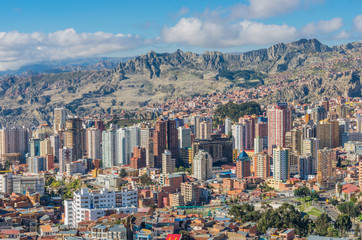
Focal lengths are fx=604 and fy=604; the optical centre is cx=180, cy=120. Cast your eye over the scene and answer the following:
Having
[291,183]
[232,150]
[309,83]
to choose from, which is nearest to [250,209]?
[291,183]

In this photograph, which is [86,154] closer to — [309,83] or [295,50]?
[309,83]

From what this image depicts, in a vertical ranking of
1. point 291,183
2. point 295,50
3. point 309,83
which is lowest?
point 291,183

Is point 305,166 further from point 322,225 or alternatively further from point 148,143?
point 322,225

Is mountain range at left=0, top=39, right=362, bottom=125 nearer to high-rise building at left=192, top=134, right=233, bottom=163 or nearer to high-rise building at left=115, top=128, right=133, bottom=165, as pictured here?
high-rise building at left=192, top=134, right=233, bottom=163

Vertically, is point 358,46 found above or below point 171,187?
above

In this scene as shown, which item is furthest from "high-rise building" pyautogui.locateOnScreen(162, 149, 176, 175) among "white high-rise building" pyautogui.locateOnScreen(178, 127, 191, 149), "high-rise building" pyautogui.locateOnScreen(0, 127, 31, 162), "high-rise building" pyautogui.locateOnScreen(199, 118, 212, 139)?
"high-rise building" pyautogui.locateOnScreen(0, 127, 31, 162)

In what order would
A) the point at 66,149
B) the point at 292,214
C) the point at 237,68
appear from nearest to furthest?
the point at 292,214 < the point at 66,149 < the point at 237,68

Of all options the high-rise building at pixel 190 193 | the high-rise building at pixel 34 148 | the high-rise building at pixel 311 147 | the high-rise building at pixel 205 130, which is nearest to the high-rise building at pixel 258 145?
the high-rise building at pixel 311 147

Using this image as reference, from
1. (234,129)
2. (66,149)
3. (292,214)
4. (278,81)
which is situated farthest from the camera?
(278,81)
